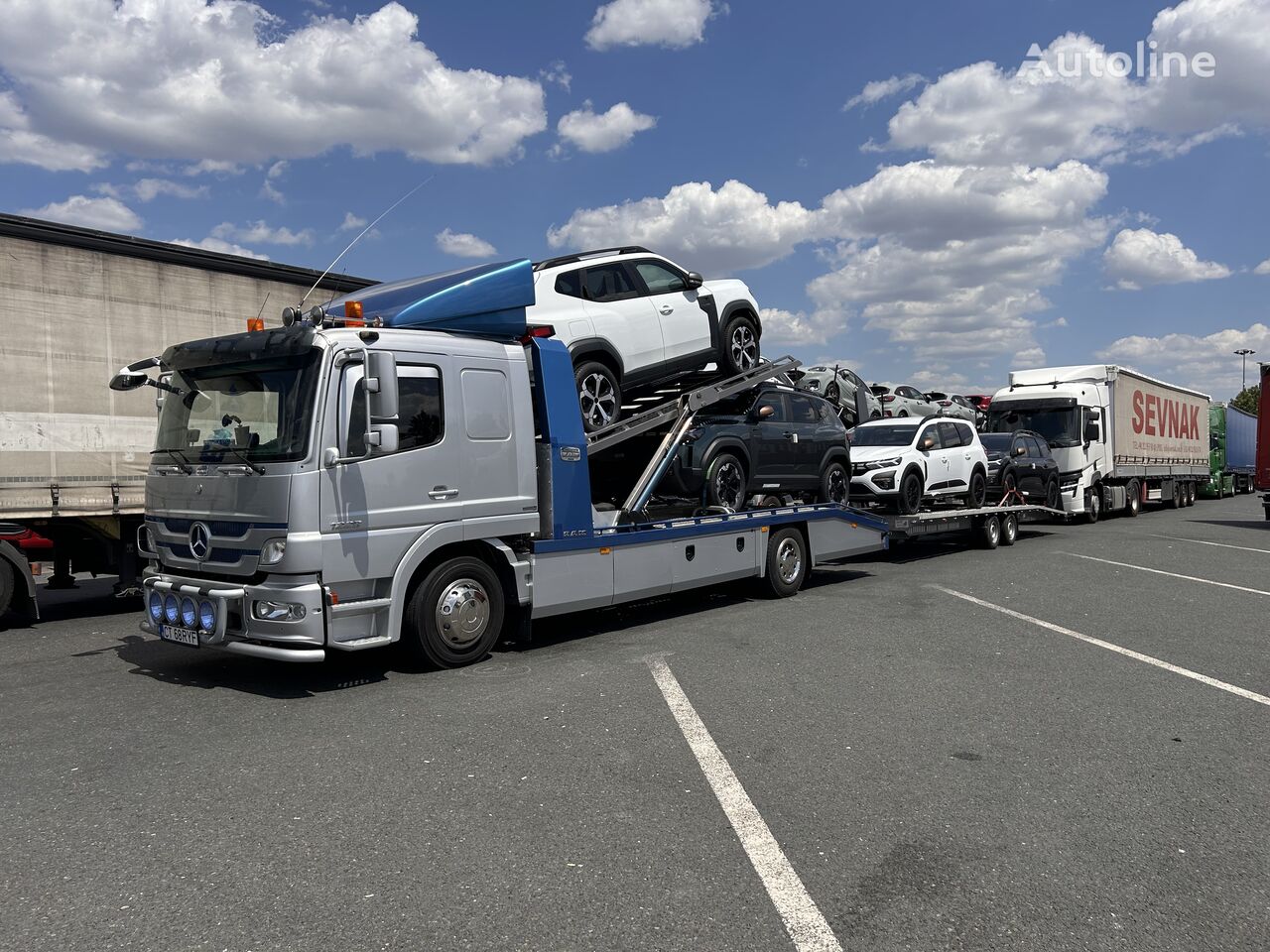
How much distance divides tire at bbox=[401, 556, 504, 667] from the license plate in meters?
1.38

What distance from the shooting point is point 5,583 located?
863 centimetres

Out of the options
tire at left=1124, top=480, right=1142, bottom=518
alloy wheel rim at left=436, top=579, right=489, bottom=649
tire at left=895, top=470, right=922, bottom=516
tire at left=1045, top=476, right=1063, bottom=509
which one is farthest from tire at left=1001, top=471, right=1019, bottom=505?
alloy wheel rim at left=436, top=579, right=489, bottom=649

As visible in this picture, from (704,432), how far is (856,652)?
295 centimetres

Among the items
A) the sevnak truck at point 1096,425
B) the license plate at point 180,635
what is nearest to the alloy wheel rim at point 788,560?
the license plate at point 180,635

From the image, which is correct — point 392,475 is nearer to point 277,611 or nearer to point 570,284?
point 277,611

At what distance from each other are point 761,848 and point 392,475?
378cm

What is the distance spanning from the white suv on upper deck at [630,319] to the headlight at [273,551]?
2.98 m

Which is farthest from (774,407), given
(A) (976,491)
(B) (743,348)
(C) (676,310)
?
(A) (976,491)

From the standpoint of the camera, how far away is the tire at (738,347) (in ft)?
32.6

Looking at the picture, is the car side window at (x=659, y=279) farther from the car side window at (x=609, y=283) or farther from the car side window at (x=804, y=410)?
the car side window at (x=804, y=410)

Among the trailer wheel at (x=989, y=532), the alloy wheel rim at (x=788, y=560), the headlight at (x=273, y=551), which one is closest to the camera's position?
the headlight at (x=273, y=551)

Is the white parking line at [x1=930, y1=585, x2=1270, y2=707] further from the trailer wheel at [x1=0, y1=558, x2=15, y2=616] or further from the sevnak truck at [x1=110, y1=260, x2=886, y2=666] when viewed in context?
the trailer wheel at [x1=0, y1=558, x2=15, y2=616]

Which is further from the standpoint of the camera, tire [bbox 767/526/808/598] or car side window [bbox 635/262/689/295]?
tire [bbox 767/526/808/598]

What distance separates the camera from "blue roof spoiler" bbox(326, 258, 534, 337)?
23.3 feet
